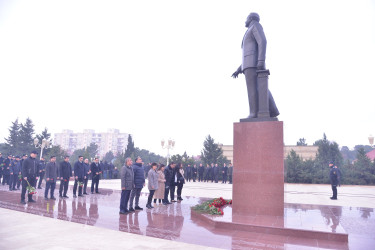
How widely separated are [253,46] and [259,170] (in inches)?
148

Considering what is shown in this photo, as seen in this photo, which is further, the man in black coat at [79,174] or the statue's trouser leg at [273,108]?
the man in black coat at [79,174]

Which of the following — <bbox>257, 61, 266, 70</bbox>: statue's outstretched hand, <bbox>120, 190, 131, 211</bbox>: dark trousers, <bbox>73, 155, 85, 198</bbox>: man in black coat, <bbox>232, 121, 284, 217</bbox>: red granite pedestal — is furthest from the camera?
<bbox>73, 155, 85, 198</bbox>: man in black coat

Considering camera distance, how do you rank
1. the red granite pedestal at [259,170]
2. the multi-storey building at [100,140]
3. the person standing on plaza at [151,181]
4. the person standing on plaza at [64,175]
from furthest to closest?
the multi-storey building at [100,140] → the person standing on plaza at [64,175] → the person standing on plaza at [151,181] → the red granite pedestal at [259,170]

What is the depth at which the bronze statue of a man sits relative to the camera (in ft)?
24.8

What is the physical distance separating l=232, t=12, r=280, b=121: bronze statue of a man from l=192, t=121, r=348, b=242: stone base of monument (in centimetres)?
54

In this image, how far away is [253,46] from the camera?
25.7ft

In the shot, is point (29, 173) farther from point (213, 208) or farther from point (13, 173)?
point (213, 208)

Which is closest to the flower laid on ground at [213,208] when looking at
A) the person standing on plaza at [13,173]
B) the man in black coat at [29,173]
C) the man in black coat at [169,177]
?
the man in black coat at [169,177]

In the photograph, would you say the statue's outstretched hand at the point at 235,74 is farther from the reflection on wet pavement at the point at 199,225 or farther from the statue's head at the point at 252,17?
the reflection on wet pavement at the point at 199,225

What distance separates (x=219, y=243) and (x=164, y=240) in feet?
3.47

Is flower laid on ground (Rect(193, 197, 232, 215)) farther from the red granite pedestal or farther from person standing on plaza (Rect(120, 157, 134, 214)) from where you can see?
person standing on plaza (Rect(120, 157, 134, 214))

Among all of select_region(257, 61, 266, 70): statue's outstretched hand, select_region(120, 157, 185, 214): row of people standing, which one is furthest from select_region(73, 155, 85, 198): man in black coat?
select_region(257, 61, 266, 70): statue's outstretched hand

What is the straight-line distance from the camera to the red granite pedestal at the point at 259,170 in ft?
22.1

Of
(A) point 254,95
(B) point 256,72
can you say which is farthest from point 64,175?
(B) point 256,72
